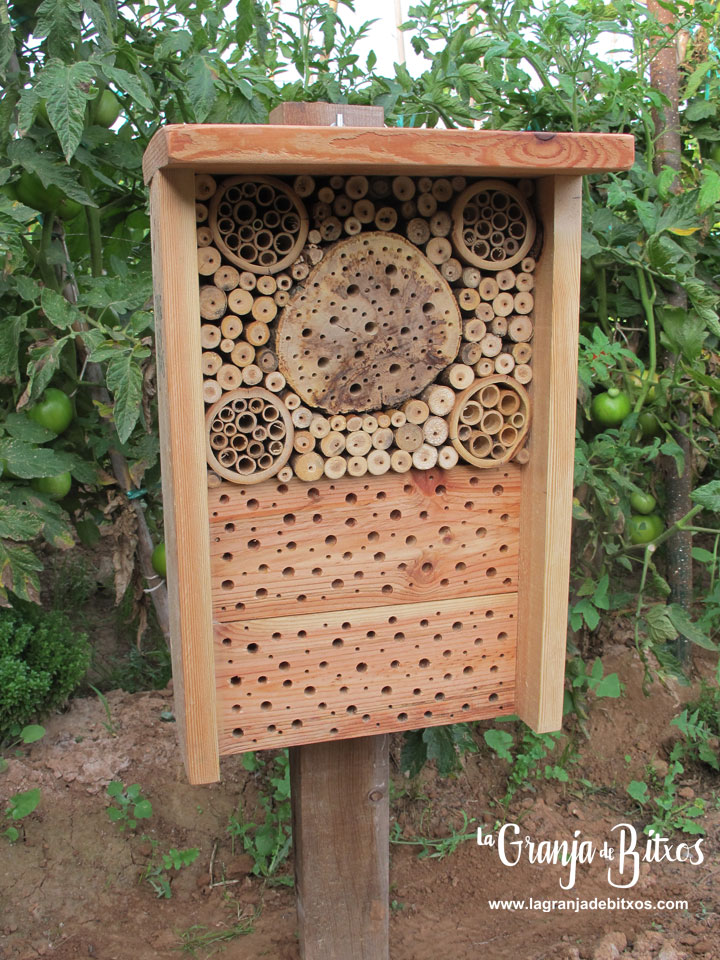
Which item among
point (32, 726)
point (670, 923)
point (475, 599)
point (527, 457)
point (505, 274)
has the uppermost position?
point (505, 274)

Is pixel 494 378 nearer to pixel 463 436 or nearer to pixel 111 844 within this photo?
pixel 463 436

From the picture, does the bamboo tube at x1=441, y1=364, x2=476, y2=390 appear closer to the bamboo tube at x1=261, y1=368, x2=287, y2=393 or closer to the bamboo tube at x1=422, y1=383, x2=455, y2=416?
the bamboo tube at x1=422, y1=383, x2=455, y2=416

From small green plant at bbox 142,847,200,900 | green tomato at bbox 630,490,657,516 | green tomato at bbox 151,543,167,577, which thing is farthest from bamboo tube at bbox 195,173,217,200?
small green plant at bbox 142,847,200,900

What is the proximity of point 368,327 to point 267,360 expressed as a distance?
5.0 inches

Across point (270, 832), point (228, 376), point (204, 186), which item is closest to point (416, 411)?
point (228, 376)

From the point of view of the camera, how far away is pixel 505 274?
1154 mm

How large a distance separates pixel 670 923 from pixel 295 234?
154cm

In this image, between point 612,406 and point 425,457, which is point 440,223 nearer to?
point 425,457

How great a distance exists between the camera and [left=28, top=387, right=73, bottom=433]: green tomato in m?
1.62

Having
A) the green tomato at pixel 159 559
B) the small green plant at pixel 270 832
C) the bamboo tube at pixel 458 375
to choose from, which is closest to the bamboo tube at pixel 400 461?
the bamboo tube at pixel 458 375

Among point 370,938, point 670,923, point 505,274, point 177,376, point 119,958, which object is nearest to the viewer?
point 177,376

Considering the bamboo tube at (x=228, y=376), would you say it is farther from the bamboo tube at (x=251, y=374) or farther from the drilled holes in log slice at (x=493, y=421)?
the drilled holes in log slice at (x=493, y=421)

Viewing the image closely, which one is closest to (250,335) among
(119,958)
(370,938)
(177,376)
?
(177,376)

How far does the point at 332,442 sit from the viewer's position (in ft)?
3.66
